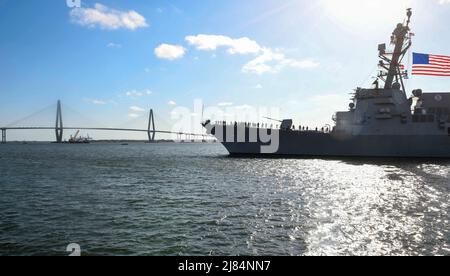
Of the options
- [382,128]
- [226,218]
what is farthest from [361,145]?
[226,218]

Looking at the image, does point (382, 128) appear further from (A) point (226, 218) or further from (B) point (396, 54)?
(A) point (226, 218)

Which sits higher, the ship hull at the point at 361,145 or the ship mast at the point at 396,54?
the ship mast at the point at 396,54

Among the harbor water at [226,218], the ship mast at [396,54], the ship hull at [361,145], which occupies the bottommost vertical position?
the harbor water at [226,218]

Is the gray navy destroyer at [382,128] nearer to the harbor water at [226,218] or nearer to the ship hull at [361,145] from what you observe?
the ship hull at [361,145]

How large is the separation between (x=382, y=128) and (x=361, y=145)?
3.42 m

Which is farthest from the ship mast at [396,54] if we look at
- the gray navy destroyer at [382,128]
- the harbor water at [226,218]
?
the harbor water at [226,218]

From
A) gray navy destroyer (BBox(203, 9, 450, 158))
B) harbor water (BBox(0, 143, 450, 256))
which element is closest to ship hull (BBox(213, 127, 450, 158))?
gray navy destroyer (BBox(203, 9, 450, 158))

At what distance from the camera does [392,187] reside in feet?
70.4

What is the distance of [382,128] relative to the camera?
143 feet

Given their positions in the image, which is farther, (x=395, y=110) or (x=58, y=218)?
(x=395, y=110)

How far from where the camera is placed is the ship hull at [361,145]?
142 ft
